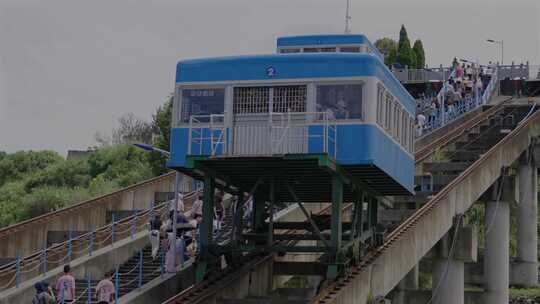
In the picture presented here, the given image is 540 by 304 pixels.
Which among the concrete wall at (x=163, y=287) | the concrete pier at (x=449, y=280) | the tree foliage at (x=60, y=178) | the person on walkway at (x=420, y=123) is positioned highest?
the person on walkway at (x=420, y=123)

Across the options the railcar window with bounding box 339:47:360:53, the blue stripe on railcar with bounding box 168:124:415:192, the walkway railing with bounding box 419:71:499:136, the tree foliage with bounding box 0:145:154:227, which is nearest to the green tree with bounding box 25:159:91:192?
the tree foliage with bounding box 0:145:154:227

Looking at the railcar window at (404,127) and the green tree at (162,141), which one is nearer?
the railcar window at (404,127)

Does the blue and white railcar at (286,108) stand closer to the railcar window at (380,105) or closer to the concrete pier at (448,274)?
the railcar window at (380,105)

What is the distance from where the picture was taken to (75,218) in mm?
33781

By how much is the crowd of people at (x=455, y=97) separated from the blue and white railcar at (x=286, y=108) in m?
24.3

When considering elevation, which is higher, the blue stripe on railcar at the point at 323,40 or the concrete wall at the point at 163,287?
the blue stripe on railcar at the point at 323,40

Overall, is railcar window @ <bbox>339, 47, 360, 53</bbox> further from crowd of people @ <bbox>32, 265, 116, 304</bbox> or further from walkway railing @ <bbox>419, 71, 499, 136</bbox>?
walkway railing @ <bbox>419, 71, 499, 136</bbox>

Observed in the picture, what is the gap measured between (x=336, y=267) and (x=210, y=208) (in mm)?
2932

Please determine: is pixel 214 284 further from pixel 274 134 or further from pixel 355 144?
pixel 355 144

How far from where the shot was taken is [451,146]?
4494 cm

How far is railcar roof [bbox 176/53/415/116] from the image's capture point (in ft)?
78.8

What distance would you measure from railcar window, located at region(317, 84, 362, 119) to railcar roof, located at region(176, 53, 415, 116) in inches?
10.0

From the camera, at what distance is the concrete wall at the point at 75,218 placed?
101 ft

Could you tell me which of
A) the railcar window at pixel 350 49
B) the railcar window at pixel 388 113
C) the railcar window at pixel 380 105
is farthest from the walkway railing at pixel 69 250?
the railcar window at pixel 380 105
